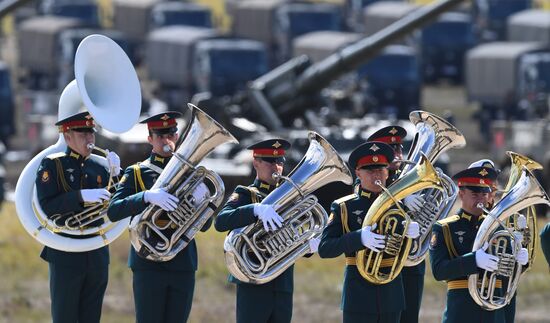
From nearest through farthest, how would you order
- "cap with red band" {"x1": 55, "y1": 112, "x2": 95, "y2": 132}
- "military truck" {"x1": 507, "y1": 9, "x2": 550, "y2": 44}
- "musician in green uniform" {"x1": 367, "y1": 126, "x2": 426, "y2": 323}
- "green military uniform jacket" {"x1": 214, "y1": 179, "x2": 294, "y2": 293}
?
1. "green military uniform jacket" {"x1": 214, "y1": 179, "x2": 294, "y2": 293}
2. "cap with red band" {"x1": 55, "y1": 112, "x2": 95, "y2": 132}
3. "musician in green uniform" {"x1": 367, "y1": 126, "x2": 426, "y2": 323}
4. "military truck" {"x1": 507, "y1": 9, "x2": 550, "y2": 44}

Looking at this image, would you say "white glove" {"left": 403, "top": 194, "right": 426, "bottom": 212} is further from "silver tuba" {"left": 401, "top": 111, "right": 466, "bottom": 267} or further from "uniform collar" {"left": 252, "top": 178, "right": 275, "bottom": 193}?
"uniform collar" {"left": 252, "top": 178, "right": 275, "bottom": 193}

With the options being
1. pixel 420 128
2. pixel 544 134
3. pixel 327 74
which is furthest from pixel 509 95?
pixel 420 128

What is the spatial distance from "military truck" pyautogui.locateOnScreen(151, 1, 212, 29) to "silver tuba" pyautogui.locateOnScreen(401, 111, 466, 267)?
3627 centimetres

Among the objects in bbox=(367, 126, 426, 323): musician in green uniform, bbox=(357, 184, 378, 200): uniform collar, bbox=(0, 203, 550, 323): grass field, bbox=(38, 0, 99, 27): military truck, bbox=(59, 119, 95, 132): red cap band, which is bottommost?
bbox=(38, 0, 99, 27): military truck

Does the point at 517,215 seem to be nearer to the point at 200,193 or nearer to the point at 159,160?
the point at 200,193

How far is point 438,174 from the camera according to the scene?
12102mm

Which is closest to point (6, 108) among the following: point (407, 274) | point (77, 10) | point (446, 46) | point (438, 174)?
point (446, 46)

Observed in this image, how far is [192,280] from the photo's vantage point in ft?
41.4

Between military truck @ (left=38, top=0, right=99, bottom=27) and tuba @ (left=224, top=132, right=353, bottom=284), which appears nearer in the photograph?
tuba @ (left=224, top=132, right=353, bottom=284)

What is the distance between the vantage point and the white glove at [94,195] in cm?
1255

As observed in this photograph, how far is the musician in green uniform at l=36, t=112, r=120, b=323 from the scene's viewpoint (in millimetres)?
12773

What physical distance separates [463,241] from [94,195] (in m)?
2.51

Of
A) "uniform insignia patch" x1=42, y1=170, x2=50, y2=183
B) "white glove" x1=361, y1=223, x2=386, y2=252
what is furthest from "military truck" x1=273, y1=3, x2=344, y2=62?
"white glove" x1=361, y1=223, x2=386, y2=252

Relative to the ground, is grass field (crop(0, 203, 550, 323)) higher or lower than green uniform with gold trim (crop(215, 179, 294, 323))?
lower
